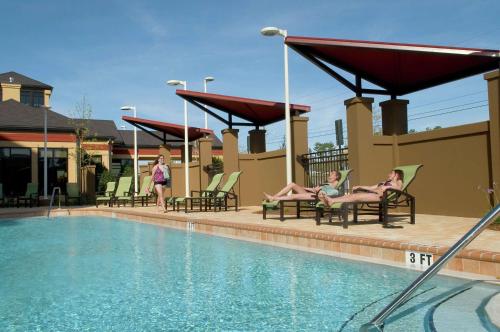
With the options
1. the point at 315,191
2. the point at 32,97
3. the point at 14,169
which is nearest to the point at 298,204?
the point at 315,191

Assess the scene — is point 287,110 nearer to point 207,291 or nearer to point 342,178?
point 342,178

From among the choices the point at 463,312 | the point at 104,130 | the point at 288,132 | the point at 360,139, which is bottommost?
the point at 463,312

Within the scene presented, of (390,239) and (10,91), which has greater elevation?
(10,91)

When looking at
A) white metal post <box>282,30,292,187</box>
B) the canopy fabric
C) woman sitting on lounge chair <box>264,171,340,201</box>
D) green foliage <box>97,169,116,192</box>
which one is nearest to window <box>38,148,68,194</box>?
green foliage <box>97,169,116,192</box>

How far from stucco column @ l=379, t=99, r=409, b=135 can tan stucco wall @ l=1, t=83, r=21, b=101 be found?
1553 inches

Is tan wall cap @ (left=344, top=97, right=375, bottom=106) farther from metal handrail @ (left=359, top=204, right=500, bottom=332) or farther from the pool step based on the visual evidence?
metal handrail @ (left=359, top=204, right=500, bottom=332)

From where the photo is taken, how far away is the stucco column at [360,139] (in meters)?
9.52

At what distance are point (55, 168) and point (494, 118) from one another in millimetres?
23270

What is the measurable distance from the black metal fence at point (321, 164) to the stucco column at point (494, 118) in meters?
3.43

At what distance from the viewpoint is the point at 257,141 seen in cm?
1591

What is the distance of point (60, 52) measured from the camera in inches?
816

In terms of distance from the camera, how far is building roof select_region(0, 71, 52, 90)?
4116cm

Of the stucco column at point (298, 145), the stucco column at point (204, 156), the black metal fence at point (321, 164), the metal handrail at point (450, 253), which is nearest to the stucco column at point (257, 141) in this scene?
the stucco column at point (204, 156)

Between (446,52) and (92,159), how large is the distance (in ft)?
86.2
